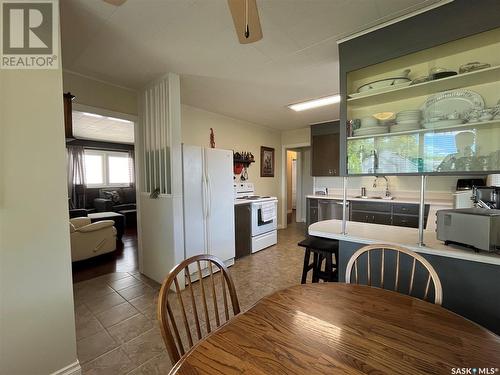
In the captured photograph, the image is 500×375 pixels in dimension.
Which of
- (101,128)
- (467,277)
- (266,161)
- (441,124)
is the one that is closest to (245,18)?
(441,124)

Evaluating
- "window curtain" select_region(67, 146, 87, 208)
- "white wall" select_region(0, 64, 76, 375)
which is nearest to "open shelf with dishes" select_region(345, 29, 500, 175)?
"white wall" select_region(0, 64, 76, 375)

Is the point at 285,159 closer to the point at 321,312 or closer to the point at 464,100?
the point at 464,100

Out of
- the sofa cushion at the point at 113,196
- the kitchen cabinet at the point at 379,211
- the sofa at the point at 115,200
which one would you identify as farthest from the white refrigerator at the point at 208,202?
the sofa cushion at the point at 113,196

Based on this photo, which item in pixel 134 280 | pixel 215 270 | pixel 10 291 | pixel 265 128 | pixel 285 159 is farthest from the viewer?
pixel 285 159

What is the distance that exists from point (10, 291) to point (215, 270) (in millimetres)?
2093

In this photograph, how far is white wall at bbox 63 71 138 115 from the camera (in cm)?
252

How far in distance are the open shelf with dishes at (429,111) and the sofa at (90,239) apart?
11.8 ft

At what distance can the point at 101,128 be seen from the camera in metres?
5.25

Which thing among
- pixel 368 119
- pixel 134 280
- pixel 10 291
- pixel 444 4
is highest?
pixel 444 4

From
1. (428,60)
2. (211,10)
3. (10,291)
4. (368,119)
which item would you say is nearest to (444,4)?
(428,60)

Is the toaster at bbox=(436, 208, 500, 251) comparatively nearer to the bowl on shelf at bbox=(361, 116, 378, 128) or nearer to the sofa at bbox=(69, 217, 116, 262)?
the bowl on shelf at bbox=(361, 116, 378, 128)

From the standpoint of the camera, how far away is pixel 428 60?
169 cm

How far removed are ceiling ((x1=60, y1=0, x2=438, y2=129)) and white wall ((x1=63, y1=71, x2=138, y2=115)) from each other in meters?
0.12

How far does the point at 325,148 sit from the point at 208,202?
3093mm
